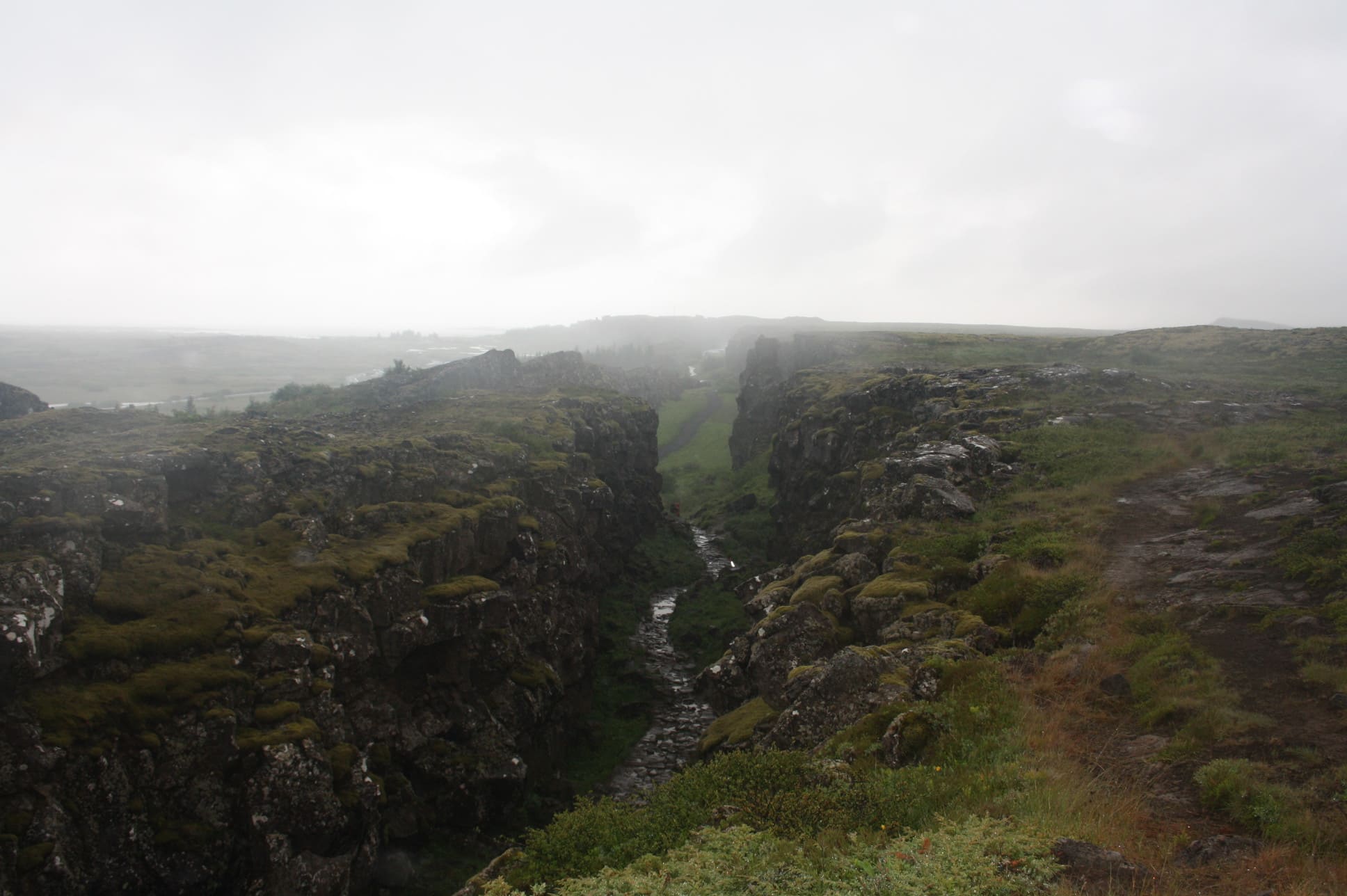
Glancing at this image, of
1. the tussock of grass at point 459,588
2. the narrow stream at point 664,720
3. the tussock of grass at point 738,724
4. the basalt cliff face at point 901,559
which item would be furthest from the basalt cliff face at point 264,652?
the basalt cliff face at point 901,559

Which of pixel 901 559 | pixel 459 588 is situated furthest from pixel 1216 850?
pixel 459 588

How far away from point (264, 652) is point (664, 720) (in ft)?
64.1

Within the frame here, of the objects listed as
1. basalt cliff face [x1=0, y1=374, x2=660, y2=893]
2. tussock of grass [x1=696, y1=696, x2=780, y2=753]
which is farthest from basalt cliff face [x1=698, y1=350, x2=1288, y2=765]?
basalt cliff face [x1=0, y1=374, x2=660, y2=893]

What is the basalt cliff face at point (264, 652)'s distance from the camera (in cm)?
1611

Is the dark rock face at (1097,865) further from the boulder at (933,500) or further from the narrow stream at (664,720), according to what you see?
the boulder at (933,500)

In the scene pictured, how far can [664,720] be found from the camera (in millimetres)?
33562

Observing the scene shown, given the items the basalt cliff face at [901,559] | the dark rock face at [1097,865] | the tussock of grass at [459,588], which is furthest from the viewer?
the tussock of grass at [459,588]

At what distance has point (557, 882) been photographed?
1123cm

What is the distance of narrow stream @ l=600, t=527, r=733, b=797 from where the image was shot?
93.4ft

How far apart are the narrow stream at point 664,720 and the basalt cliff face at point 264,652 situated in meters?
3.58

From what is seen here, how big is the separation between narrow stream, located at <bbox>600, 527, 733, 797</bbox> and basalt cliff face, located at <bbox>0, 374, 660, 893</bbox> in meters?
3.58

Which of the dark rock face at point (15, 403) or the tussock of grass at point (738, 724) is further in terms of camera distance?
the dark rock face at point (15, 403)

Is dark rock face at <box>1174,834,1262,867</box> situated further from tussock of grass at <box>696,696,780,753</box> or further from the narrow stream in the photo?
the narrow stream

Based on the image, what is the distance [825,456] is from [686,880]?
49.5 meters
